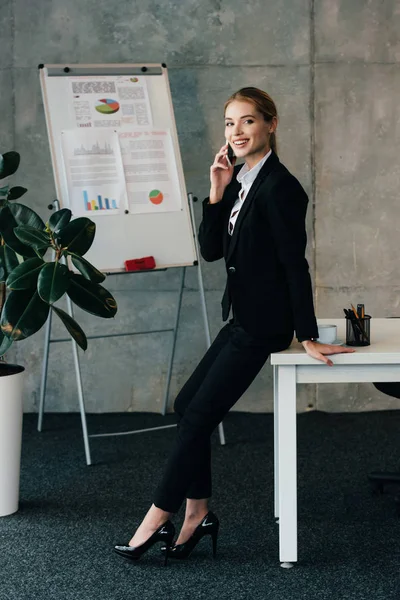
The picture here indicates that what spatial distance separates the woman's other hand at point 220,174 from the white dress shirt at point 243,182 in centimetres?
4

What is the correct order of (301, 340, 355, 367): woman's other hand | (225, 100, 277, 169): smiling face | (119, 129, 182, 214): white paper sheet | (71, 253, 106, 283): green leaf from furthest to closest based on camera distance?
(119, 129, 182, 214): white paper sheet < (71, 253, 106, 283): green leaf < (225, 100, 277, 169): smiling face < (301, 340, 355, 367): woman's other hand

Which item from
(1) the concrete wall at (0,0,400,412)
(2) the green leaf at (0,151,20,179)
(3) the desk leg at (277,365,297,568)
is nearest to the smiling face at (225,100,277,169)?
(3) the desk leg at (277,365,297,568)

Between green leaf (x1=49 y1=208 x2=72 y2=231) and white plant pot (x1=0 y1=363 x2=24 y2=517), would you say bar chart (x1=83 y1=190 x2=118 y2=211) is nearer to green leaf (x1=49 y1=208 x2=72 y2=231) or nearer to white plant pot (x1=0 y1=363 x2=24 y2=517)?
green leaf (x1=49 y1=208 x2=72 y2=231)

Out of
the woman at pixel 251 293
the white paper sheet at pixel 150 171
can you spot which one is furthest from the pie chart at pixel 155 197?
the woman at pixel 251 293

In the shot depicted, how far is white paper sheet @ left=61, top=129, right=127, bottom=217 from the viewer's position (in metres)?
4.29

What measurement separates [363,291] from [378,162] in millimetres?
804

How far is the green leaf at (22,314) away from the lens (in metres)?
3.10

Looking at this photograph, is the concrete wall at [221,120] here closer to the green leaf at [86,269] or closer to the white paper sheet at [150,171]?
the white paper sheet at [150,171]

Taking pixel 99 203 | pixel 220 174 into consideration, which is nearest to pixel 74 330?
pixel 220 174

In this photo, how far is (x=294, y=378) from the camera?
2.71 meters

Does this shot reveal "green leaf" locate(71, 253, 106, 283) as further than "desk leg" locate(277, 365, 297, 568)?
Yes

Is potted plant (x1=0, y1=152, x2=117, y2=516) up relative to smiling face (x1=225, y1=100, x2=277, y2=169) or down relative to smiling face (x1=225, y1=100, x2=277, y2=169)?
down

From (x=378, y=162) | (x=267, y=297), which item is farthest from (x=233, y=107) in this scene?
(x=378, y=162)

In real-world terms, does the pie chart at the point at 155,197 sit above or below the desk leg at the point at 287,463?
above
